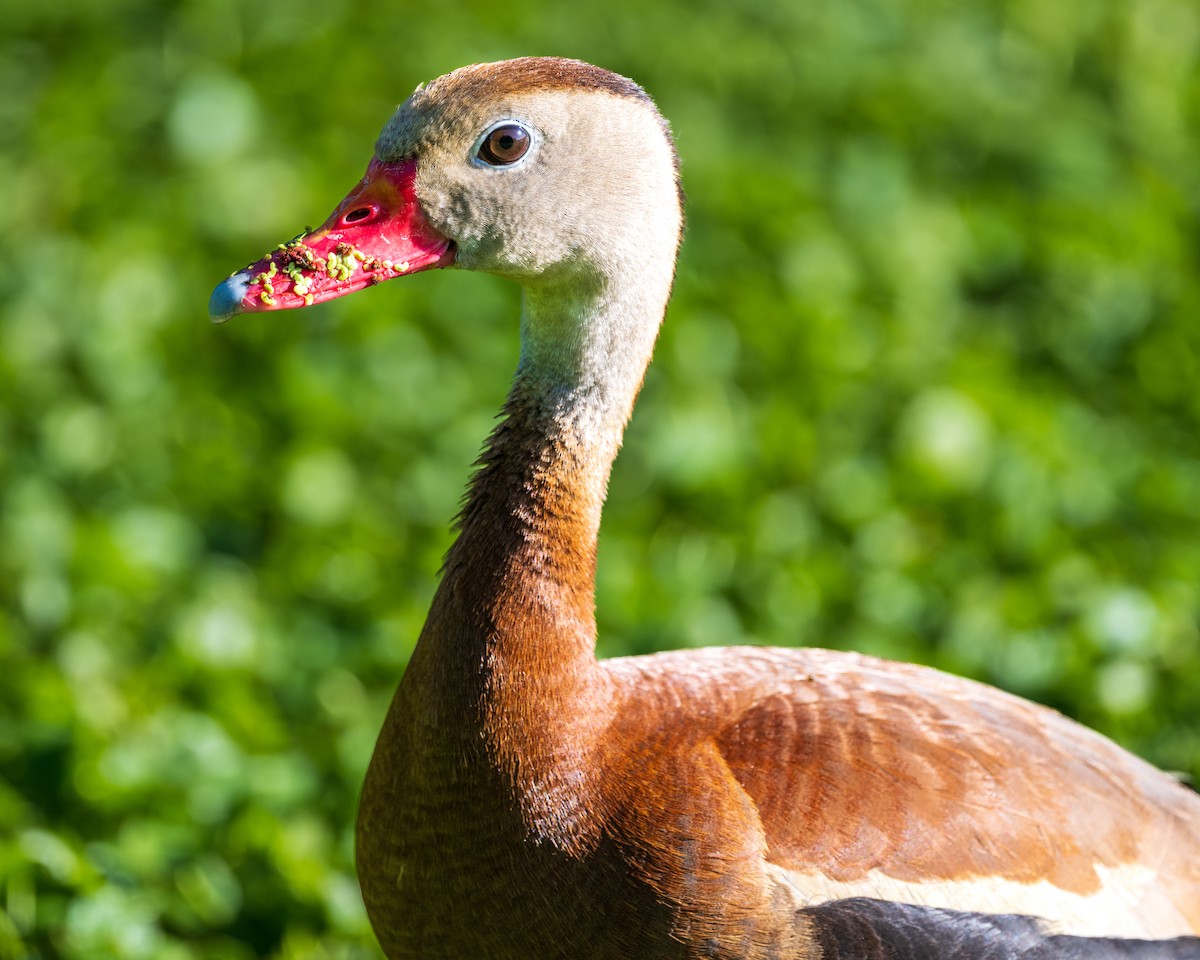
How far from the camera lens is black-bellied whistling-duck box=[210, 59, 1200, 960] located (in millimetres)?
2531

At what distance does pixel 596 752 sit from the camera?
262 centimetres

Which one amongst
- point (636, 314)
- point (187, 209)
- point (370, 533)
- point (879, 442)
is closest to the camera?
point (636, 314)

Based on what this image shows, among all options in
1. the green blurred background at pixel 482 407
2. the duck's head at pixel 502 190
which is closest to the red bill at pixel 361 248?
the duck's head at pixel 502 190

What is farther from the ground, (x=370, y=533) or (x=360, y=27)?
(x=360, y=27)

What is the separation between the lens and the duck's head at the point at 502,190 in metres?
2.56

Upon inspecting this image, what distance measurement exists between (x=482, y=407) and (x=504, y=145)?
96.6 inches

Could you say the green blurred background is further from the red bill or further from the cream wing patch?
the red bill

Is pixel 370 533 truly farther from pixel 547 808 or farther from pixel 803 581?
pixel 547 808

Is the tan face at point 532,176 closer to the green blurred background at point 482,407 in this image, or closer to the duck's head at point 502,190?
the duck's head at point 502,190

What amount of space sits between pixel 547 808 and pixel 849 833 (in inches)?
18.9

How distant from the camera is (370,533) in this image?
453 cm

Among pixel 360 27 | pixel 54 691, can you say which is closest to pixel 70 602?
pixel 54 691

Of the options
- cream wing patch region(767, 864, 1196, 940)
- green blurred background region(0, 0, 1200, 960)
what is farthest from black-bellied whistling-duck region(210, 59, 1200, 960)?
green blurred background region(0, 0, 1200, 960)

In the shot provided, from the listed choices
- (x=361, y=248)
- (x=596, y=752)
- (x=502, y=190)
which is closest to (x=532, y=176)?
(x=502, y=190)
